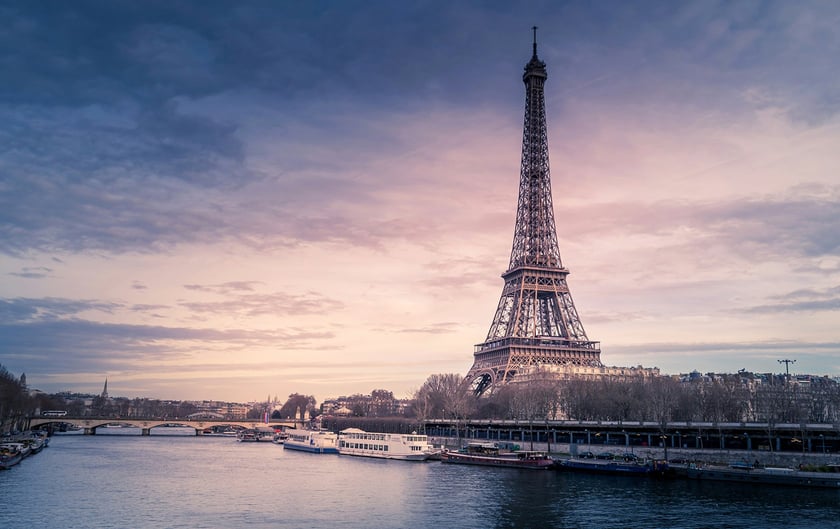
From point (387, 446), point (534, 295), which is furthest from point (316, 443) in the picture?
point (534, 295)

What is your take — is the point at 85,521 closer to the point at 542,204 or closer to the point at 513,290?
the point at 513,290

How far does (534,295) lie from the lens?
453 feet

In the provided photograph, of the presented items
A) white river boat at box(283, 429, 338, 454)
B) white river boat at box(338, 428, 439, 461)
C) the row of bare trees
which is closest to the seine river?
white river boat at box(338, 428, 439, 461)

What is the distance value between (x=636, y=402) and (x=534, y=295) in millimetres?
39495

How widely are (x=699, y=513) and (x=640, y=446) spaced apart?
4307 cm

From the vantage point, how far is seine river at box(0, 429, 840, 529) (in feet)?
144

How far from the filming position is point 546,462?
80.2 metres

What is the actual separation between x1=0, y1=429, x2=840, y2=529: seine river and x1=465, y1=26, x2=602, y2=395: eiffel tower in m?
56.7

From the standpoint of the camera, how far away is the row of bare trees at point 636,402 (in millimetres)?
99062

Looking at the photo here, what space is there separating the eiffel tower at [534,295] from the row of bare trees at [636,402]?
6.65 metres

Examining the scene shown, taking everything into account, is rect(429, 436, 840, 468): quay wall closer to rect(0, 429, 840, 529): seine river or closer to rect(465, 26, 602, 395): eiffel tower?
rect(0, 429, 840, 529): seine river

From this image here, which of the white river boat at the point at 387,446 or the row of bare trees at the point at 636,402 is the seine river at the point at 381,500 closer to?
the white river boat at the point at 387,446

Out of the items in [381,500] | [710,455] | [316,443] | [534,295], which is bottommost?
[381,500]

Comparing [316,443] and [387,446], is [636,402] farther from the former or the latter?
[316,443]
